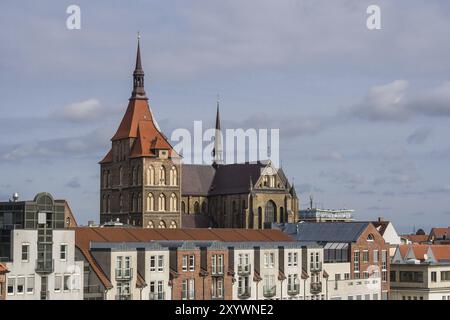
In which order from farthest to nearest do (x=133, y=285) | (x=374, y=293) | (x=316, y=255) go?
(x=374, y=293), (x=316, y=255), (x=133, y=285)

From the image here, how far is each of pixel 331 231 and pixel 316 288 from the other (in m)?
16.7

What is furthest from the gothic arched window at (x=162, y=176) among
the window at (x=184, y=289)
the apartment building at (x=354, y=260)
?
the window at (x=184, y=289)

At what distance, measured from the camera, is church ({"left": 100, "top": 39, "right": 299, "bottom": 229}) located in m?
158

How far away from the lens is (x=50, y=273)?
2832 inches

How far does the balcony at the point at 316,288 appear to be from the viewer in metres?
97.8

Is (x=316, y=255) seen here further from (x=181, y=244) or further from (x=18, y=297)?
(x=18, y=297)

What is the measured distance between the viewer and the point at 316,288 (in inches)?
3863

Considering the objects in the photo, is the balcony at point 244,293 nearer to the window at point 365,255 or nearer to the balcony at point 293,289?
the balcony at point 293,289

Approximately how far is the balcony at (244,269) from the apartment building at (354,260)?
13.2 meters

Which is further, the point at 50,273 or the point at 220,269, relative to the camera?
the point at 220,269

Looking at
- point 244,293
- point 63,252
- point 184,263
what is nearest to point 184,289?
point 184,263

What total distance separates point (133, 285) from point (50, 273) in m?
9.71
